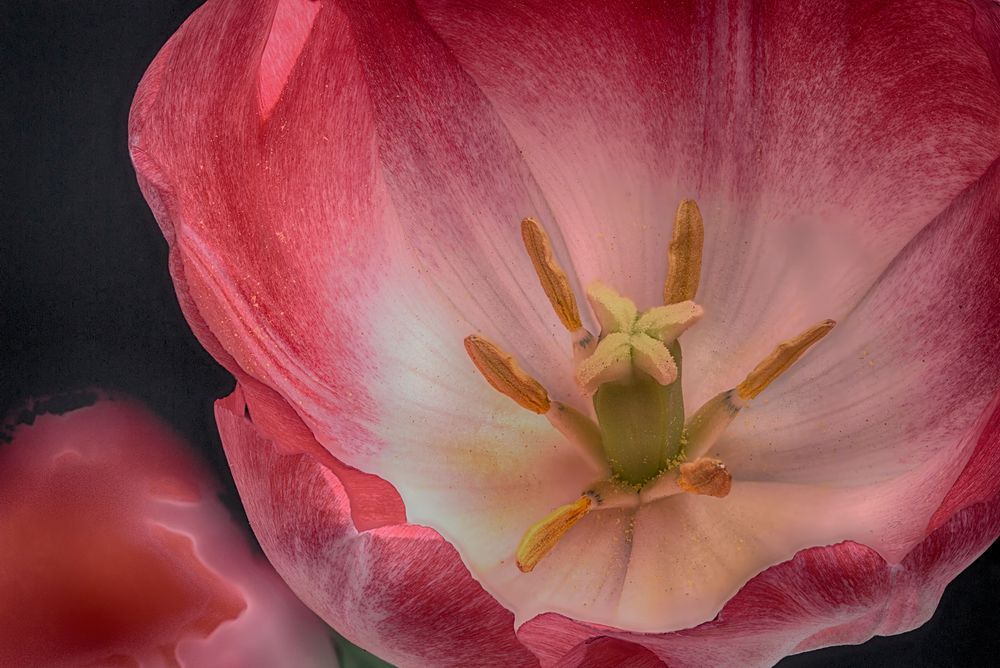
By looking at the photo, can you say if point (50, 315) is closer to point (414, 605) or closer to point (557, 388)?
point (557, 388)

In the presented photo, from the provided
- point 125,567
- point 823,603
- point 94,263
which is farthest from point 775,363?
point 94,263

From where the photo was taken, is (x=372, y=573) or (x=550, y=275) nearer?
(x=372, y=573)

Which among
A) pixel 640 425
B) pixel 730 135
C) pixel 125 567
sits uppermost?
pixel 730 135

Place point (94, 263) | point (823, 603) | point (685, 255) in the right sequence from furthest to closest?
point (94, 263) → point (685, 255) → point (823, 603)

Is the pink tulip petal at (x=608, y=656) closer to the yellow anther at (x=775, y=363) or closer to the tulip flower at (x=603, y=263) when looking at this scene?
the tulip flower at (x=603, y=263)

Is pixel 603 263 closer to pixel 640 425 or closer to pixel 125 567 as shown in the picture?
pixel 640 425

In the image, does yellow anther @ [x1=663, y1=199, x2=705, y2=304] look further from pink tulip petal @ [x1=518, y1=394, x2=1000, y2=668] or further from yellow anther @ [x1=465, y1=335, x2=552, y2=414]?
pink tulip petal @ [x1=518, y1=394, x2=1000, y2=668]
